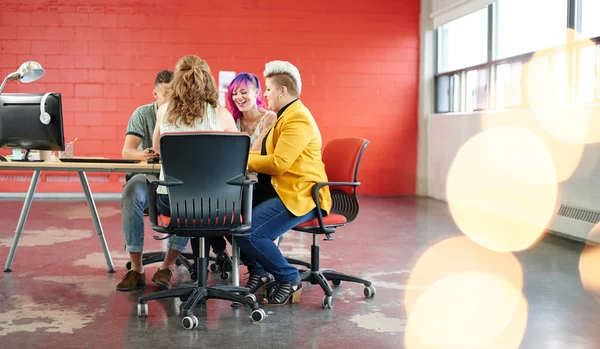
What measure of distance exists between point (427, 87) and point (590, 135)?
4070mm

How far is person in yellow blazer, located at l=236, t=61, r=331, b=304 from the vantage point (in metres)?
3.60

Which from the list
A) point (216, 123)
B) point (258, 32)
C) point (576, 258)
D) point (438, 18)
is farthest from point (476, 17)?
point (216, 123)

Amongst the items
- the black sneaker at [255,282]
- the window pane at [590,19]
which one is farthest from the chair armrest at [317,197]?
the window pane at [590,19]

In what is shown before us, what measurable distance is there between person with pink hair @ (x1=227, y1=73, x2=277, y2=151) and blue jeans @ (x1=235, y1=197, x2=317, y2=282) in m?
0.88

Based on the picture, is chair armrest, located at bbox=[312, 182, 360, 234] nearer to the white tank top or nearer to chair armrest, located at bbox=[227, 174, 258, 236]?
chair armrest, located at bbox=[227, 174, 258, 236]

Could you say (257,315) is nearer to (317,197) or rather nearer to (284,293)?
(284,293)

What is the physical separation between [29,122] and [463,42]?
610 cm

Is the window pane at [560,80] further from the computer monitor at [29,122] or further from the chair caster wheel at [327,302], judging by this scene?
the computer monitor at [29,122]

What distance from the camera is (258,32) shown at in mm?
9414

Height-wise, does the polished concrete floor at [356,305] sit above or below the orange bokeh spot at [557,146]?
below

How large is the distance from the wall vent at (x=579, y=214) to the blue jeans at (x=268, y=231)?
2966 millimetres

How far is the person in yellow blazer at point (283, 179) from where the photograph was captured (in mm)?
3600

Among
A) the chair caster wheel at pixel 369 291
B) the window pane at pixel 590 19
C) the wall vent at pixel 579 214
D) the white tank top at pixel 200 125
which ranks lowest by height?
the chair caster wheel at pixel 369 291

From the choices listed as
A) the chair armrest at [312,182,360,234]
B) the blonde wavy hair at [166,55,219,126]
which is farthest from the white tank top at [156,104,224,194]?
the chair armrest at [312,182,360,234]
